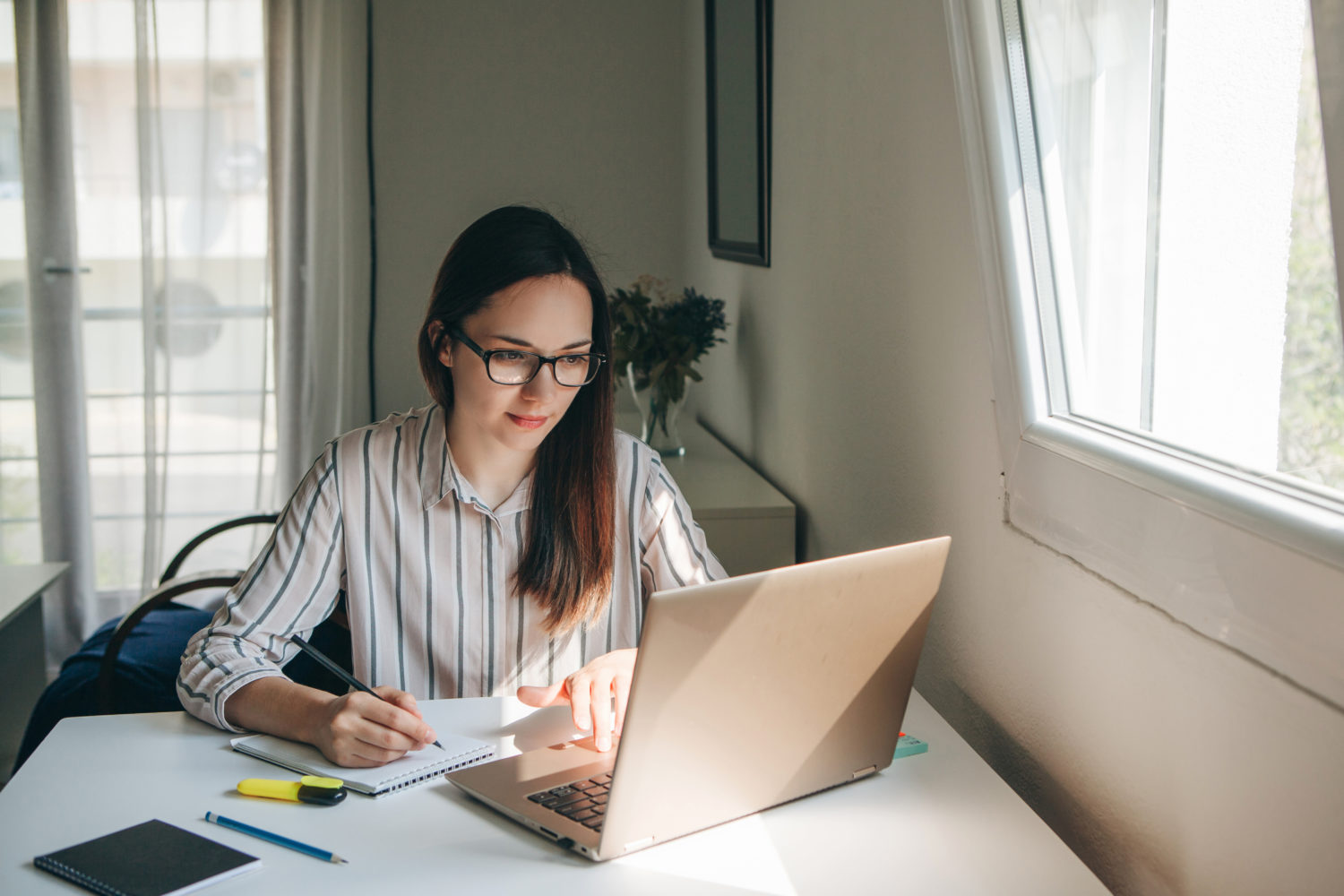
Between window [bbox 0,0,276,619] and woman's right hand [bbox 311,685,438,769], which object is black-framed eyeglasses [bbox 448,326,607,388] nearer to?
woman's right hand [bbox 311,685,438,769]

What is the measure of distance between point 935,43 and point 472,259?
0.64 meters

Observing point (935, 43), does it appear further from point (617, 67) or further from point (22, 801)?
point (617, 67)

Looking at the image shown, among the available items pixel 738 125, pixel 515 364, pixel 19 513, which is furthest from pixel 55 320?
pixel 515 364

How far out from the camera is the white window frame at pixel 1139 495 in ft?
2.35

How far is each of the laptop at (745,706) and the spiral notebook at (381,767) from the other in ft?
0.15

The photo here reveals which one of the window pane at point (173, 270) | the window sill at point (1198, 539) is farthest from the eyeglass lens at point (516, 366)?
the window pane at point (173, 270)

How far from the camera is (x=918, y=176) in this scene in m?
1.39

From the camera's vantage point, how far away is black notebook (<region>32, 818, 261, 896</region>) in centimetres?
87

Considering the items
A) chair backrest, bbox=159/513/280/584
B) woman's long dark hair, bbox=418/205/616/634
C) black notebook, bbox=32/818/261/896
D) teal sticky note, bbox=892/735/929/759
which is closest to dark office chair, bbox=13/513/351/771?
chair backrest, bbox=159/513/280/584

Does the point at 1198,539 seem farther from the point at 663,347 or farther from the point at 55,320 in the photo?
the point at 55,320

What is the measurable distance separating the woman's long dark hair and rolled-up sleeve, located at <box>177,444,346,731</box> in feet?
0.72

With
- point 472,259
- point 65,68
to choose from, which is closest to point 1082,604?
point 472,259

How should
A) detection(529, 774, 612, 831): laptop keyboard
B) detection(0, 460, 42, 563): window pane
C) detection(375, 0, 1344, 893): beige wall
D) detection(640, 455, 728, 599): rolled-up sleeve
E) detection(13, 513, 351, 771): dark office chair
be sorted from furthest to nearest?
detection(0, 460, 42, 563): window pane < detection(13, 513, 351, 771): dark office chair < detection(640, 455, 728, 599): rolled-up sleeve < detection(529, 774, 612, 831): laptop keyboard < detection(375, 0, 1344, 893): beige wall

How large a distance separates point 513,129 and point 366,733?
9.08 feet
